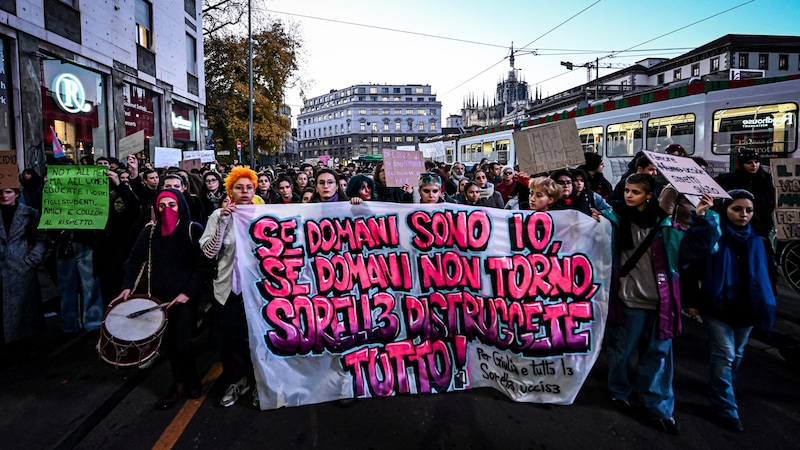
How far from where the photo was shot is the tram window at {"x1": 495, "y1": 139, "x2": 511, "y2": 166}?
19.6m

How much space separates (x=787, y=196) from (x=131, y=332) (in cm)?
671

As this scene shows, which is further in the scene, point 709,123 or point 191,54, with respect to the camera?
point 191,54

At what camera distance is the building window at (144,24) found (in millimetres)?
16431

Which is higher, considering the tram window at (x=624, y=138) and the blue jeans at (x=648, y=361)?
the tram window at (x=624, y=138)

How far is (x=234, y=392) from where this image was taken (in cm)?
380

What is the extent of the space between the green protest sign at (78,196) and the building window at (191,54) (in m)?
18.8

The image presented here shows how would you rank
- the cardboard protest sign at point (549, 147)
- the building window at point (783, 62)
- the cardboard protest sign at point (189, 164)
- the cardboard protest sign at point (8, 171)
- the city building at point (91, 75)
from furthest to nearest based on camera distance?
the building window at point (783, 62) < the city building at point (91, 75) < the cardboard protest sign at point (189, 164) < the cardboard protest sign at point (549, 147) < the cardboard protest sign at point (8, 171)

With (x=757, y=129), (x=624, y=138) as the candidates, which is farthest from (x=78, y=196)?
(x=624, y=138)

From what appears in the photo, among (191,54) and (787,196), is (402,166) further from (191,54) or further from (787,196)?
(191,54)

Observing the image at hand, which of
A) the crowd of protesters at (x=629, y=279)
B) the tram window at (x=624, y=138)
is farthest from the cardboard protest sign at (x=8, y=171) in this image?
the tram window at (x=624, y=138)

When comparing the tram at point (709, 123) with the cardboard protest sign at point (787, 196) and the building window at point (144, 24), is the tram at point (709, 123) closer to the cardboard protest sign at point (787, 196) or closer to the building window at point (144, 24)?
the cardboard protest sign at point (787, 196)

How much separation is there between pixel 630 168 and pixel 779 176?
4.97ft

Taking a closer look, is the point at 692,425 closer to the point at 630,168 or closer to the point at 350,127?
the point at 630,168

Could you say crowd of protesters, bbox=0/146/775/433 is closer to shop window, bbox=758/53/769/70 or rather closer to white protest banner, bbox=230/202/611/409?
white protest banner, bbox=230/202/611/409
